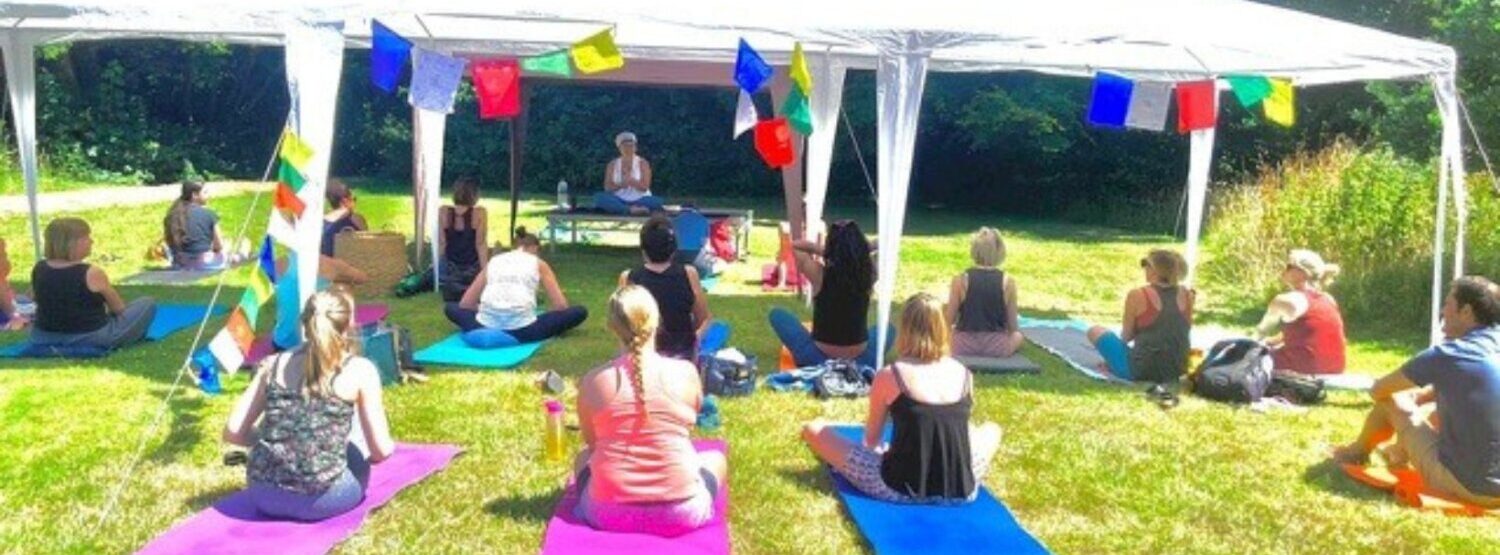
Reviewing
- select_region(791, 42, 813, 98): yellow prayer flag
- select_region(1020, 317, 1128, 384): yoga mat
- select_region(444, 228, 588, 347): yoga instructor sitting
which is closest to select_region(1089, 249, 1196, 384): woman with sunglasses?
select_region(1020, 317, 1128, 384): yoga mat

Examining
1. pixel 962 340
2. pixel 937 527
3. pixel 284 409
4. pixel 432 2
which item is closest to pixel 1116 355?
pixel 962 340

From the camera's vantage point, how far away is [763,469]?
17.3 feet

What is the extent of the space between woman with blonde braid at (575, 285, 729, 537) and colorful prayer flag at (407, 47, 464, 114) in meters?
3.44

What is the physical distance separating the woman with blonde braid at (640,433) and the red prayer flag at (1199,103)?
6049 millimetres

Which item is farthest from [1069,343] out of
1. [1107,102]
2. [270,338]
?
[270,338]

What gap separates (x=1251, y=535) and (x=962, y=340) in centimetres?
314

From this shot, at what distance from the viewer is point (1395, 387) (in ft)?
16.5

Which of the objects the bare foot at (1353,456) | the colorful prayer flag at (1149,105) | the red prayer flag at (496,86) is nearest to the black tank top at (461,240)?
the red prayer flag at (496,86)

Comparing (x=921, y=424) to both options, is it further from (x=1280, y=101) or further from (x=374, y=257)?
(x=374, y=257)

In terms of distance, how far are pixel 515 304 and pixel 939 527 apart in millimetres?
4236

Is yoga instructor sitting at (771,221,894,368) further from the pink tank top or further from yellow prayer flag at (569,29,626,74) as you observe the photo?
the pink tank top

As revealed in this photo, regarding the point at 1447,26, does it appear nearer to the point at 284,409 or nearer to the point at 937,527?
the point at 937,527

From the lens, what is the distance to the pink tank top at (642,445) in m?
4.08

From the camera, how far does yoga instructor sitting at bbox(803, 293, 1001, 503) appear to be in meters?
4.45
